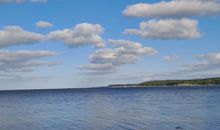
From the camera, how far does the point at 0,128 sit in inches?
1826

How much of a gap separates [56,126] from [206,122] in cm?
1692

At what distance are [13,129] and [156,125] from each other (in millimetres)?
15721

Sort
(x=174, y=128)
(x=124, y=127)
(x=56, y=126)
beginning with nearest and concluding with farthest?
(x=174, y=128) → (x=124, y=127) → (x=56, y=126)

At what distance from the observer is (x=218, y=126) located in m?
41.5

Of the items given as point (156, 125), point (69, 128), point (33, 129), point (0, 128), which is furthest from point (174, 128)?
A: point (0, 128)

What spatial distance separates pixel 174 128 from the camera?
1633 inches

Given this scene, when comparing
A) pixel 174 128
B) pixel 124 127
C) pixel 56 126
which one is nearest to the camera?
pixel 174 128

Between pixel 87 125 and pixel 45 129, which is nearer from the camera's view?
pixel 45 129

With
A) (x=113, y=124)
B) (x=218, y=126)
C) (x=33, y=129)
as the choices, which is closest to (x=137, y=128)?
(x=113, y=124)

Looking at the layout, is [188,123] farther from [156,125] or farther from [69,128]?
[69,128]

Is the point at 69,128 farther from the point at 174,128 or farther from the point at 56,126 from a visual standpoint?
the point at 174,128

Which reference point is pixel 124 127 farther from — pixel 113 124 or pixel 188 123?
pixel 188 123

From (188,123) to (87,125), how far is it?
1163 cm

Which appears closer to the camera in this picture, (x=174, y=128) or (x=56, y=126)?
(x=174, y=128)
